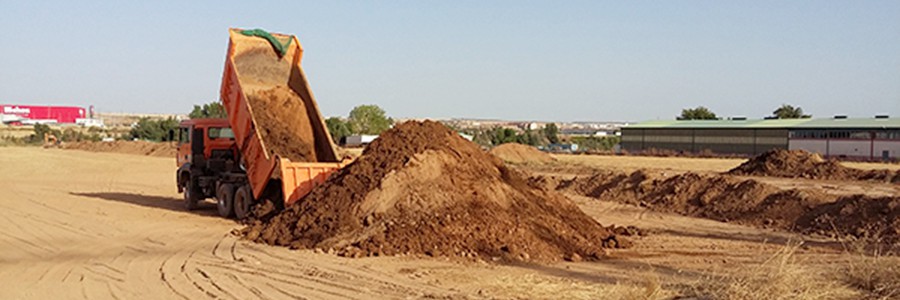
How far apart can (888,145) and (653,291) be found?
201 feet

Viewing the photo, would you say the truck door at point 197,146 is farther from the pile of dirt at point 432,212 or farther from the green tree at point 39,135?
the green tree at point 39,135

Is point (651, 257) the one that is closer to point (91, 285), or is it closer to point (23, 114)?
point (91, 285)

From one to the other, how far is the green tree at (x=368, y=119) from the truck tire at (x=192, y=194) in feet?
329

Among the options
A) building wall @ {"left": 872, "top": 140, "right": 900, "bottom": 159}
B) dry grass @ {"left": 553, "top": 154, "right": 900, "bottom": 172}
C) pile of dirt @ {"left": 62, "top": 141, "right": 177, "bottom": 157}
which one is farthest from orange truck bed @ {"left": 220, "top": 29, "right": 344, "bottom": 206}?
building wall @ {"left": 872, "top": 140, "right": 900, "bottom": 159}

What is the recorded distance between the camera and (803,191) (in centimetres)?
2064

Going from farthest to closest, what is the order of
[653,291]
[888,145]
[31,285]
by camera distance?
[888,145], [31,285], [653,291]

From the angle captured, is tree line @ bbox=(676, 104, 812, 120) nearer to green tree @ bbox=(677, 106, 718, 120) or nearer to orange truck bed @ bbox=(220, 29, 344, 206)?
green tree @ bbox=(677, 106, 718, 120)

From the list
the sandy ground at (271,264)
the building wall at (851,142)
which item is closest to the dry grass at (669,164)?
the building wall at (851,142)

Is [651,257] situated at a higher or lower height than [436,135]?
lower

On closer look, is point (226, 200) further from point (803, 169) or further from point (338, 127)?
point (338, 127)

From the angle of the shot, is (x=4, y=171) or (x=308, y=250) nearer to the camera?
(x=308, y=250)

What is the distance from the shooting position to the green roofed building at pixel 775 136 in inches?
2489

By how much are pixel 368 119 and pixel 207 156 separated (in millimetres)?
104133

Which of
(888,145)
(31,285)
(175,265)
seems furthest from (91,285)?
(888,145)
